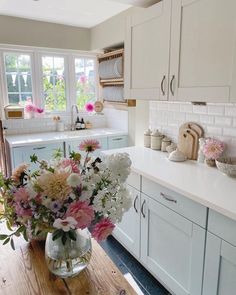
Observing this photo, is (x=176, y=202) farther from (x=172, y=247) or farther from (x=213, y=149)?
(x=213, y=149)

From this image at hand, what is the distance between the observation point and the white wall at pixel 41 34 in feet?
9.66

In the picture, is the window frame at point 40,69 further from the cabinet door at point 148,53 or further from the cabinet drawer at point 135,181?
the cabinet drawer at point 135,181

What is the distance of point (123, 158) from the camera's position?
78cm

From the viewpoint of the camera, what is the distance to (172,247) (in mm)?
1589

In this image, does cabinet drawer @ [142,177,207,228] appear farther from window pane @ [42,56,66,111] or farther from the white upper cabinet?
window pane @ [42,56,66,111]

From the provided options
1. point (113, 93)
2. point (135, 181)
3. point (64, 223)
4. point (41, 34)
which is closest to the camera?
point (64, 223)

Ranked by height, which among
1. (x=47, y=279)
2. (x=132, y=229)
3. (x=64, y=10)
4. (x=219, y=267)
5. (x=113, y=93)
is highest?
(x=64, y=10)

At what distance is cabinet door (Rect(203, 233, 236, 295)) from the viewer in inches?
47.2

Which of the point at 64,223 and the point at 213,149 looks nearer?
the point at 64,223

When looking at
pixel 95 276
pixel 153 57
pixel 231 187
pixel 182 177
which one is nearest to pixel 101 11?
pixel 153 57

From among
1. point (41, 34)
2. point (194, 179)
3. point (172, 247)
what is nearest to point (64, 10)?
point (41, 34)

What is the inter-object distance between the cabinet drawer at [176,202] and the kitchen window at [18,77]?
230 cm

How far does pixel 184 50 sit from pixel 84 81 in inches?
94.1

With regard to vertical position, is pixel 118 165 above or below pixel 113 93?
below
